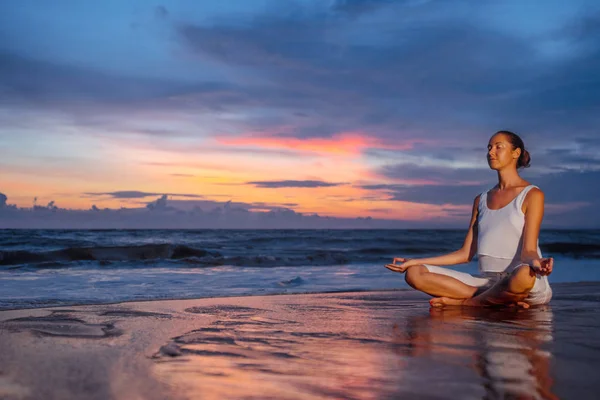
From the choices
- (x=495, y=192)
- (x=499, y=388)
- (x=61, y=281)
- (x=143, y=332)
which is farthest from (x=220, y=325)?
(x=61, y=281)

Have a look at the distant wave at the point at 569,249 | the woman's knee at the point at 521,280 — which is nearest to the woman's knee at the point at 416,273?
the woman's knee at the point at 521,280

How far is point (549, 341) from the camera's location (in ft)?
11.0

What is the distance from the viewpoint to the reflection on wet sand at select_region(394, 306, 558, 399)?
7.64 feet

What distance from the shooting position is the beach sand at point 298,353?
7.39 feet

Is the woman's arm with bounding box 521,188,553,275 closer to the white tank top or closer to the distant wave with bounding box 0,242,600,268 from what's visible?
the white tank top

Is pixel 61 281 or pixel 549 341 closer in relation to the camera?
pixel 549 341

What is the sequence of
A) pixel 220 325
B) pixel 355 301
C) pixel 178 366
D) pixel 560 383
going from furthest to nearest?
1. pixel 355 301
2. pixel 220 325
3. pixel 178 366
4. pixel 560 383

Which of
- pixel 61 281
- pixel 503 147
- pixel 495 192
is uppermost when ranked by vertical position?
pixel 503 147

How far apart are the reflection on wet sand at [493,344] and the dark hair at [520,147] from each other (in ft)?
4.02

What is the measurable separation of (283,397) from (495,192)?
11.7 ft

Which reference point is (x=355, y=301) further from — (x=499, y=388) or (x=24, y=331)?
(x=499, y=388)

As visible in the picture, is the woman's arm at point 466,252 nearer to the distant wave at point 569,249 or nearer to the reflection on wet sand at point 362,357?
the reflection on wet sand at point 362,357

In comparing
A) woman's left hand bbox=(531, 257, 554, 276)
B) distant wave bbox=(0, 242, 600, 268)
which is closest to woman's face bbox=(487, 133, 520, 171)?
woman's left hand bbox=(531, 257, 554, 276)

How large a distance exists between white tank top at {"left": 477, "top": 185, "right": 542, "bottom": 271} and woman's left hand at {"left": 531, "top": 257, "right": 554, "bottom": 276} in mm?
482
